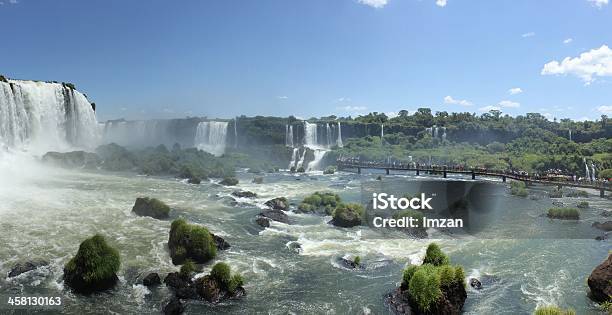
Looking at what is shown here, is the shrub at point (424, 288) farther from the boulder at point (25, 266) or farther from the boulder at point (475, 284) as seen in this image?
the boulder at point (25, 266)

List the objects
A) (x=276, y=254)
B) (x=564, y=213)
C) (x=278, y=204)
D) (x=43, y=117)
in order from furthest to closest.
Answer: (x=43, y=117)
(x=278, y=204)
(x=564, y=213)
(x=276, y=254)

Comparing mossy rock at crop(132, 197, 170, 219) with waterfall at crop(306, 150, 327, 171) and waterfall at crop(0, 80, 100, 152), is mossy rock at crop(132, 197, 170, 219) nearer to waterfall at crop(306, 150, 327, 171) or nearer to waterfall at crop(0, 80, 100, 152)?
waterfall at crop(0, 80, 100, 152)

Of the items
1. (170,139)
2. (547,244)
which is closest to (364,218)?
(547,244)

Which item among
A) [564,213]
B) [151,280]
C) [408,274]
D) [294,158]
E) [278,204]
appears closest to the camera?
[408,274]

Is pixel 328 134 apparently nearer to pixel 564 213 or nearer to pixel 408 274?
pixel 564 213

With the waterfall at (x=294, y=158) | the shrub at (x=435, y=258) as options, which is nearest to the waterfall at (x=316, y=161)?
the waterfall at (x=294, y=158)

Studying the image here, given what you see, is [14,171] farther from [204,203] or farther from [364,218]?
[364,218]

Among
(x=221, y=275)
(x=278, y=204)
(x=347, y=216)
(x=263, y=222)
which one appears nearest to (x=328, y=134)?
(x=278, y=204)
